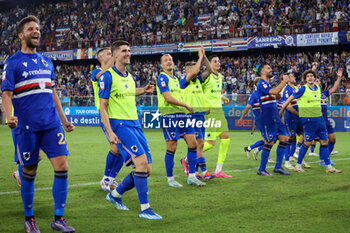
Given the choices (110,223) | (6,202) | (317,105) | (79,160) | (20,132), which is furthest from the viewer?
(79,160)

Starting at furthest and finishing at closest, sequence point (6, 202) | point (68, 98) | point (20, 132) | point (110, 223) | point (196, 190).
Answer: point (68, 98), point (196, 190), point (6, 202), point (110, 223), point (20, 132)

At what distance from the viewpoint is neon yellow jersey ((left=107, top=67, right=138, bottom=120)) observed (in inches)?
235

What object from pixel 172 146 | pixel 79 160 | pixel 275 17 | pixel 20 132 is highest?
pixel 275 17

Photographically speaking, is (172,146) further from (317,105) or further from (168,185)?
(317,105)

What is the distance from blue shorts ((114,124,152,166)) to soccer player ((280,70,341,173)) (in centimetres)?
507

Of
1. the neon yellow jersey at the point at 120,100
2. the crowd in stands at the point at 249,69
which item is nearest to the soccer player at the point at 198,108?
the neon yellow jersey at the point at 120,100

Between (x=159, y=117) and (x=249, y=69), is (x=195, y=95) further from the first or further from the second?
(x=249, y=69)

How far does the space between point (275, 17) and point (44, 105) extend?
29.1 metres

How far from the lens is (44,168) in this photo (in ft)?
35.5

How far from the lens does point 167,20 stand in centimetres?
3922

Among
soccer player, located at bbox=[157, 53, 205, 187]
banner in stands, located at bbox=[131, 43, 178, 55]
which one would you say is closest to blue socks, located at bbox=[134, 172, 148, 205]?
soccer player, located at bbox=[157, 53, 205, 187]

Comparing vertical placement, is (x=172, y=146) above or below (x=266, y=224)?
above

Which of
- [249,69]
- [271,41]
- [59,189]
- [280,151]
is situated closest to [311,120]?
[280,151]

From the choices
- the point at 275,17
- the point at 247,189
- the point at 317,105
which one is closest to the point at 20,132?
the point at 247,189
